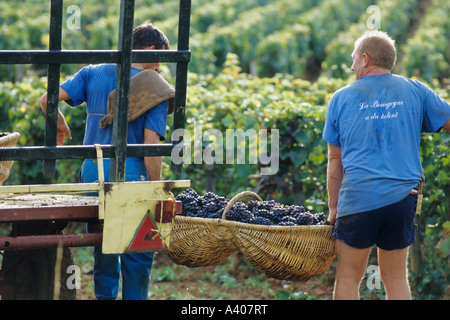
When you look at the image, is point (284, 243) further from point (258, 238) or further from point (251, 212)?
point (251, 212)

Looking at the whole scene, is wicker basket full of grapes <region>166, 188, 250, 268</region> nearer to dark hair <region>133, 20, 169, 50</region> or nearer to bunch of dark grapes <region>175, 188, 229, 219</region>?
bunch of dark grapes <region>175, 188, 229, 219</region>

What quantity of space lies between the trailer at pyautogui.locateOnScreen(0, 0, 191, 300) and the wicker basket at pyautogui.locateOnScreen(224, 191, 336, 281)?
1.25 feet

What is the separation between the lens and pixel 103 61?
126 inches

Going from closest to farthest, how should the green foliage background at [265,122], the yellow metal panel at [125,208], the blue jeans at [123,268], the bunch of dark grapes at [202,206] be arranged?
1. the yellow metal panel at [125,208]
2. the bunch of dark grapes at [202,206]
3. the blue jeans at [123,268]
4. the green foliage background at [265,122]

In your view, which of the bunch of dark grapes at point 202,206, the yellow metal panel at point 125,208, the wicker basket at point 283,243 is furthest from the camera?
the bunch of dark grapes at point 202,206

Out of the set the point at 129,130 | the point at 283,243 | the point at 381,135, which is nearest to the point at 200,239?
the point at 283,243

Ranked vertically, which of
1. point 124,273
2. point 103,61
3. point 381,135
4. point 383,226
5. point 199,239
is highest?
point 103,61

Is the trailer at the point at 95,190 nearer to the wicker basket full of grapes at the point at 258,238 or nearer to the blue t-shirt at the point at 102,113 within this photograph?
the wicker basket full of grapes at the point at 258,238

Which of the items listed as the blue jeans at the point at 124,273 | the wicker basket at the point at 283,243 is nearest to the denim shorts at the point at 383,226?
the wicker basket at the point at 283,243

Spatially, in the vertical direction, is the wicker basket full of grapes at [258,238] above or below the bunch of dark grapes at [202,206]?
below

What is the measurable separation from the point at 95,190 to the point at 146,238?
0.31m

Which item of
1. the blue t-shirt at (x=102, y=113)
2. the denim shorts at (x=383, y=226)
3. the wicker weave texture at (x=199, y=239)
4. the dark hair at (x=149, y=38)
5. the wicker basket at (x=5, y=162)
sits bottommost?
the wicker weave texture at (x=199, y=239)

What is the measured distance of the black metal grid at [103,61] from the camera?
3.07m
